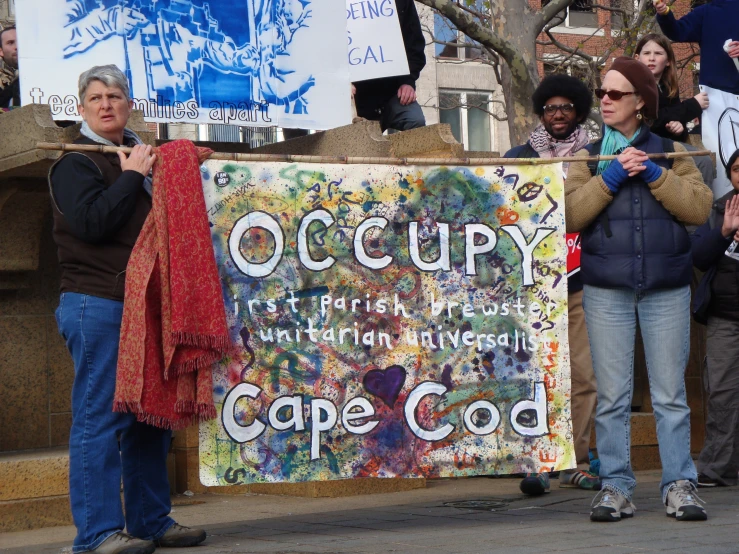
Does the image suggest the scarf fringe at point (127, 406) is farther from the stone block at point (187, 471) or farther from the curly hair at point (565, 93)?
the curly hair at point (565, 93)

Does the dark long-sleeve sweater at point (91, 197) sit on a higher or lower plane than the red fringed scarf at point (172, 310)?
higher

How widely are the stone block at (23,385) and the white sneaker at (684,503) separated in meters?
4.28

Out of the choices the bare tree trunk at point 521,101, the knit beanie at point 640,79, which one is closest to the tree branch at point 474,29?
the bare tree trunk at point 521,101

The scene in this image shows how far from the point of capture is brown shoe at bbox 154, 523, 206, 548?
5.72 meters

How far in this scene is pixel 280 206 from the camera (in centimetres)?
596

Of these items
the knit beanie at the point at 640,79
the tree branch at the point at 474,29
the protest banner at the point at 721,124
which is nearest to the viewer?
the knit beanie at the point at 640,79

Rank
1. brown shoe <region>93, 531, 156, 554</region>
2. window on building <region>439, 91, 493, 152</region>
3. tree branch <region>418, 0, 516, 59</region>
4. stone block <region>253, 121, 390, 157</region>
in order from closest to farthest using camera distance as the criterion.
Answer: brown shoe <region>93, 531, 156, 554</region> < stone block <region>253, 121, 390, 157</region> < tree branch <region>418, 0, 516, 59</region> < window on building <region>439, 91, 493, 152</region>

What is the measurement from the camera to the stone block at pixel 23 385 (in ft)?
27.0

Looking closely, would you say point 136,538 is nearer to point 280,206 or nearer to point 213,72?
point 280,206

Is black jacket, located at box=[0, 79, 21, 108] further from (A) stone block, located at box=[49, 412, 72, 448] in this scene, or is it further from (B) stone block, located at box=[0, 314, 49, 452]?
(A) stone block, located at box=[49, 412, 72, 448]

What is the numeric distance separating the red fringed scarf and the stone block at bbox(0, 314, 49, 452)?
302 centimetres

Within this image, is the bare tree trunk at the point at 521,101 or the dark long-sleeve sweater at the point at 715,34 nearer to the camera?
the dark long-sleeve sweater at the point at 715,34

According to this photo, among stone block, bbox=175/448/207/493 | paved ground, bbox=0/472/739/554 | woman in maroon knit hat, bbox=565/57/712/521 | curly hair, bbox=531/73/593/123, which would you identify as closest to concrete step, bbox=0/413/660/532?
paved ground, bbox=0/472/739/554

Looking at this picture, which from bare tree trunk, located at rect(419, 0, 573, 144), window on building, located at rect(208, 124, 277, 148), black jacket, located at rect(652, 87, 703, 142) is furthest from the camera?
bare tree trunk, located at rect(419, 0, 573, 144)
